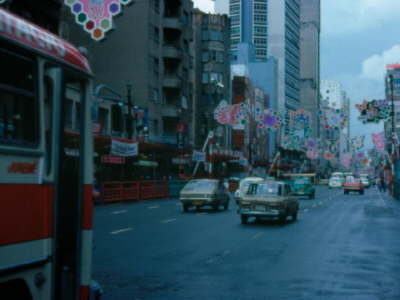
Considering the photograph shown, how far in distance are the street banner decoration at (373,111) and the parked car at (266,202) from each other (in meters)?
22.4

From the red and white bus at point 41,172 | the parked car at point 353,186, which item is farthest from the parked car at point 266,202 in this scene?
the parked car at point 353,186

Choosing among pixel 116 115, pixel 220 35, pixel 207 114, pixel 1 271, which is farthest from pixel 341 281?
pixel 220 35

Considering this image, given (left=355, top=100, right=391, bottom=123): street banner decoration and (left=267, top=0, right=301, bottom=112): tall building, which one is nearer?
(left=355, top=100, right=391, bottom=123): street banner decoration

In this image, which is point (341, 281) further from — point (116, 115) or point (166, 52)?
point (166, 52)

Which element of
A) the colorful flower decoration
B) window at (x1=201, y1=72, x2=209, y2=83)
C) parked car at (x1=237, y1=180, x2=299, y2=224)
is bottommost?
parked car at (x1=237, y1=180, x2=299, y2=224)

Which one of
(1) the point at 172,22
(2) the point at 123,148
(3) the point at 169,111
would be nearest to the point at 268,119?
(2) the point at 123,148

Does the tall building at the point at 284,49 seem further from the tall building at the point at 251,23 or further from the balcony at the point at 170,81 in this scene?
the balcony at the point at 170,81

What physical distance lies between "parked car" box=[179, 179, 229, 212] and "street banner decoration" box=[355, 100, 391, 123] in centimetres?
1650

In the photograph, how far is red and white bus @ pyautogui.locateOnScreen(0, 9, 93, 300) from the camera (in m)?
5.14

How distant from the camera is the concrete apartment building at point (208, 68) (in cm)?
8688

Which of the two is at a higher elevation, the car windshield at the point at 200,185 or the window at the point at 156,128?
the window at the point at 156,128

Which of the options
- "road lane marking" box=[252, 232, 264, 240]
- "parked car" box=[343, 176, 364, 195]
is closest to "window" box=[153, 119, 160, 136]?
"parked car" box=[343, 176, 364, 195]

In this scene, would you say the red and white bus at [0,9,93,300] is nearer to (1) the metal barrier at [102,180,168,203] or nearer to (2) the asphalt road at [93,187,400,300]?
(2) the asphalt road at [93,187,400,300]

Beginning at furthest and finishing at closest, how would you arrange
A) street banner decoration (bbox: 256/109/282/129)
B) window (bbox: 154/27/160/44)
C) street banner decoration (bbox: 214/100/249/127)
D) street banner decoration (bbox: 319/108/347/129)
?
window (bbox: 154/27/160/44)
street banner decoration (bbox: 319/108/347/129)
street banner decoration (bbox: 256/109/282/129)
street banner decoration (bbox: 214/100/249/127)
